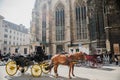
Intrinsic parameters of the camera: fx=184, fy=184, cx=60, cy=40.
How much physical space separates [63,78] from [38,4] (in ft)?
25.6

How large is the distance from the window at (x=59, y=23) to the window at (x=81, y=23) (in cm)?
81

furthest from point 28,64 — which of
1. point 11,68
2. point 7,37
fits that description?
point 7,37

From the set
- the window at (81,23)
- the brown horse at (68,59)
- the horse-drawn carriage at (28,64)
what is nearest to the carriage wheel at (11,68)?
the horse-drawn carriage at (28,64)

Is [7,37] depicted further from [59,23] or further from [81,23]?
[81,23]

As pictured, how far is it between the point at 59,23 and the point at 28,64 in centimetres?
623

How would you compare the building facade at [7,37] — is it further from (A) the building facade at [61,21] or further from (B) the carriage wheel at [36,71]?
(A) the building facade at [61,21]

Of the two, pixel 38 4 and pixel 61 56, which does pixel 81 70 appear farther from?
pixel 38 4

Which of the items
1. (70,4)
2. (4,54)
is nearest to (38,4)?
(70,4)

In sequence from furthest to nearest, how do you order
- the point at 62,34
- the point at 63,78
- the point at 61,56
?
the point at 62,34 < the point at 61,56 < the point at 63,78

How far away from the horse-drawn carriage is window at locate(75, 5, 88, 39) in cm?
531

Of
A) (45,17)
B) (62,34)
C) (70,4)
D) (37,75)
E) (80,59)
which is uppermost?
(70,4)

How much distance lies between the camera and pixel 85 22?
864cm

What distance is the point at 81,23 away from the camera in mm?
8586

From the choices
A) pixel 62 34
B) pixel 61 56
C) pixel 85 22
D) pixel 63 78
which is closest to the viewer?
pixel 63 78
